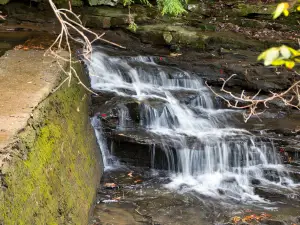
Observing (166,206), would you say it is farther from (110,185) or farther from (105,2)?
(105,2)

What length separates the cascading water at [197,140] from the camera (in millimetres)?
7141

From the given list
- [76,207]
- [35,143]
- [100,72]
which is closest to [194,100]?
[100,72]

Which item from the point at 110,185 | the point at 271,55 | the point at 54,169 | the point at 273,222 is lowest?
the point at 273,222

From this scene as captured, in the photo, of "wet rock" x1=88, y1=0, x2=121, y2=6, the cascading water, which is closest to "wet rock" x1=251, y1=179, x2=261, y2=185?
the cascading water

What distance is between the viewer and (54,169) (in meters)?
4.78

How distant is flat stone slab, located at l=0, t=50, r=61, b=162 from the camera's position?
4332 millimetres

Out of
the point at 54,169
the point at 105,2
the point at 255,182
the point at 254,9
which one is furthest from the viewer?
the point at 254,9

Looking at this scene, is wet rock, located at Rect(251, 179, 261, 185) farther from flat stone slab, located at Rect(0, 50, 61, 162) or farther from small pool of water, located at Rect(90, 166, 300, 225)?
flat stone slab, located at Rect(0, 50, 61, 162)

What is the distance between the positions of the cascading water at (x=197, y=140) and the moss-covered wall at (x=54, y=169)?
1.27 meters

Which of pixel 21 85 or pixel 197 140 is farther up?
pixel 21 85

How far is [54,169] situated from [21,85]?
5.61 ft

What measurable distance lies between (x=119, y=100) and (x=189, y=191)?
8.98 ft

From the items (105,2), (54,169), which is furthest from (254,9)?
(54,169)

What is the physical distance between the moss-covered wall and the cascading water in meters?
1.27
